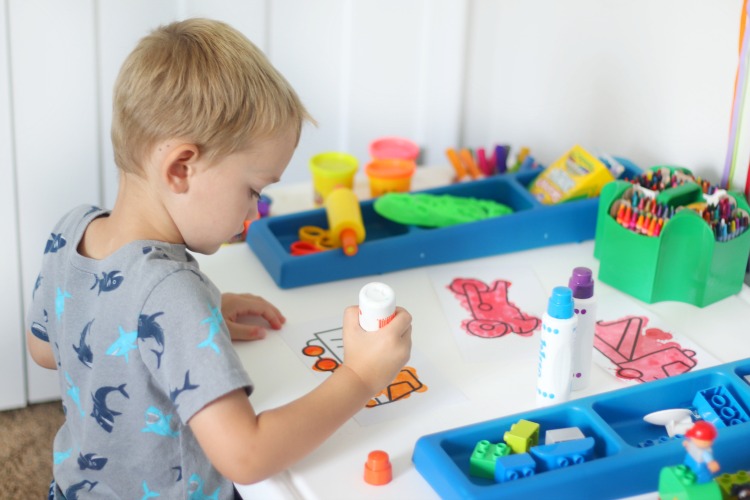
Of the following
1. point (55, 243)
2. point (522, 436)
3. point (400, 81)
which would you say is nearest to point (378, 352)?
point (522, 436)

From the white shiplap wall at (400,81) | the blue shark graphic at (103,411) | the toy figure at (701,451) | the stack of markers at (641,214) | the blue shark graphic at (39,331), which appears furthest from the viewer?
the white shiplap wall at (400,81)

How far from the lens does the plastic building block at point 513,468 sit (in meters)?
0.75

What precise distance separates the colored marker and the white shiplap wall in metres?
0.41

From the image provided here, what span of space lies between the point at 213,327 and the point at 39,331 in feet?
1.02

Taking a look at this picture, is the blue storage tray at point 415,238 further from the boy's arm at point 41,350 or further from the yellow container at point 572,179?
the boy's arm at point 41,350

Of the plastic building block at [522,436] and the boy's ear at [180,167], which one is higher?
the boy's ear at [180,167]

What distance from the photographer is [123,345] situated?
837mm

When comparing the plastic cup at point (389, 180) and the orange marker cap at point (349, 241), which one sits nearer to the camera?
the orange marker cap at point (349, 241)

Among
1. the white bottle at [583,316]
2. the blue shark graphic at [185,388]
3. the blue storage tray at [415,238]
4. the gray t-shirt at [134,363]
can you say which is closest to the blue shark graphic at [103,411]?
the gray t-shirt at [134,363]

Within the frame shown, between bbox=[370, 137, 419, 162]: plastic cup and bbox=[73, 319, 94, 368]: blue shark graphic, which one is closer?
bbox=[73, 319, 94, 368]: blue shark graphic

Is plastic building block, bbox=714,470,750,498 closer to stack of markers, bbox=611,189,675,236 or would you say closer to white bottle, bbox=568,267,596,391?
white bottle, bbox=568,267,596,391

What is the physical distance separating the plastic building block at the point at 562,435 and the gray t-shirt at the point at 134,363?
264 millimetres

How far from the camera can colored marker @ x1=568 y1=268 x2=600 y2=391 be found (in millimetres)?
893

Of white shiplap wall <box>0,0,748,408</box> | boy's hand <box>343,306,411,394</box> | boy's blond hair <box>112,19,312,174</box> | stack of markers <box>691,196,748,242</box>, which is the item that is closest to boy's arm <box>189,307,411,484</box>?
boy's hand <box>343,306,411,394</box>
